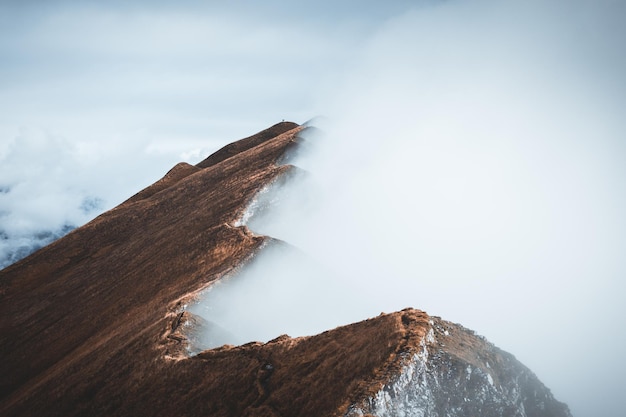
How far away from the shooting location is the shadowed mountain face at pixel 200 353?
804 inches

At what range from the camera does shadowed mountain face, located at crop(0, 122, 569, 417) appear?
67.0ft

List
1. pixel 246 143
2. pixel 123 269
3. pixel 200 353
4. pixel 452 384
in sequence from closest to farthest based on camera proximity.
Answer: pixel 452 384, pixel 200 353, pixel 123 269, pixel 246 143

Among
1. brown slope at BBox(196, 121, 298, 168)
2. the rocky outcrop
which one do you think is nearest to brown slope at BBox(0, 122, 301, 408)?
brown slope at BBox(196, 121, 298, 168)

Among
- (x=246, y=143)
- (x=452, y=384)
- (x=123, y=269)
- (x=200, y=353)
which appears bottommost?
(x=200, y=353)

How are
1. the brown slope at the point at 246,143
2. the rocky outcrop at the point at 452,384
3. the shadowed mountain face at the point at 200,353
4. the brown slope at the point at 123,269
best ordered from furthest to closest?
the brown slope at the point at 246,143 < the brown slope at the point at 123,269 < the shadowed mountain face at the point at 200,353 < the rocky outcrop at the point at 452,384

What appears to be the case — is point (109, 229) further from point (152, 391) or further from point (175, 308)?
point (152, 391)

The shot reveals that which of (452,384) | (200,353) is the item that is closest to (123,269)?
(200,353)

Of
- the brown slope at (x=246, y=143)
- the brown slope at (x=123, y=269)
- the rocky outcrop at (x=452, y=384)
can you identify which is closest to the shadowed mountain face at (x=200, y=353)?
the rocky outcrop at (x=452, y=384)

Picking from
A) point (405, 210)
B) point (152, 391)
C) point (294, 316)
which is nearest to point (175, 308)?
point (152, 391)

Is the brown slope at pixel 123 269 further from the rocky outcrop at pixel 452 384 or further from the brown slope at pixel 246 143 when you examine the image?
the rocky outcrop at pixel 452 384

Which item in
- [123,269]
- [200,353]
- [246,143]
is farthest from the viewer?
[246,143]

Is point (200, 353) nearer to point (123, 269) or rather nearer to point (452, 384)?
point (452, 384)

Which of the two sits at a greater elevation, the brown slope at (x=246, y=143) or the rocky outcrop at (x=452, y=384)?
the brown slope at (x=246, y=143)

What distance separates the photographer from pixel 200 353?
26922 millimetres
